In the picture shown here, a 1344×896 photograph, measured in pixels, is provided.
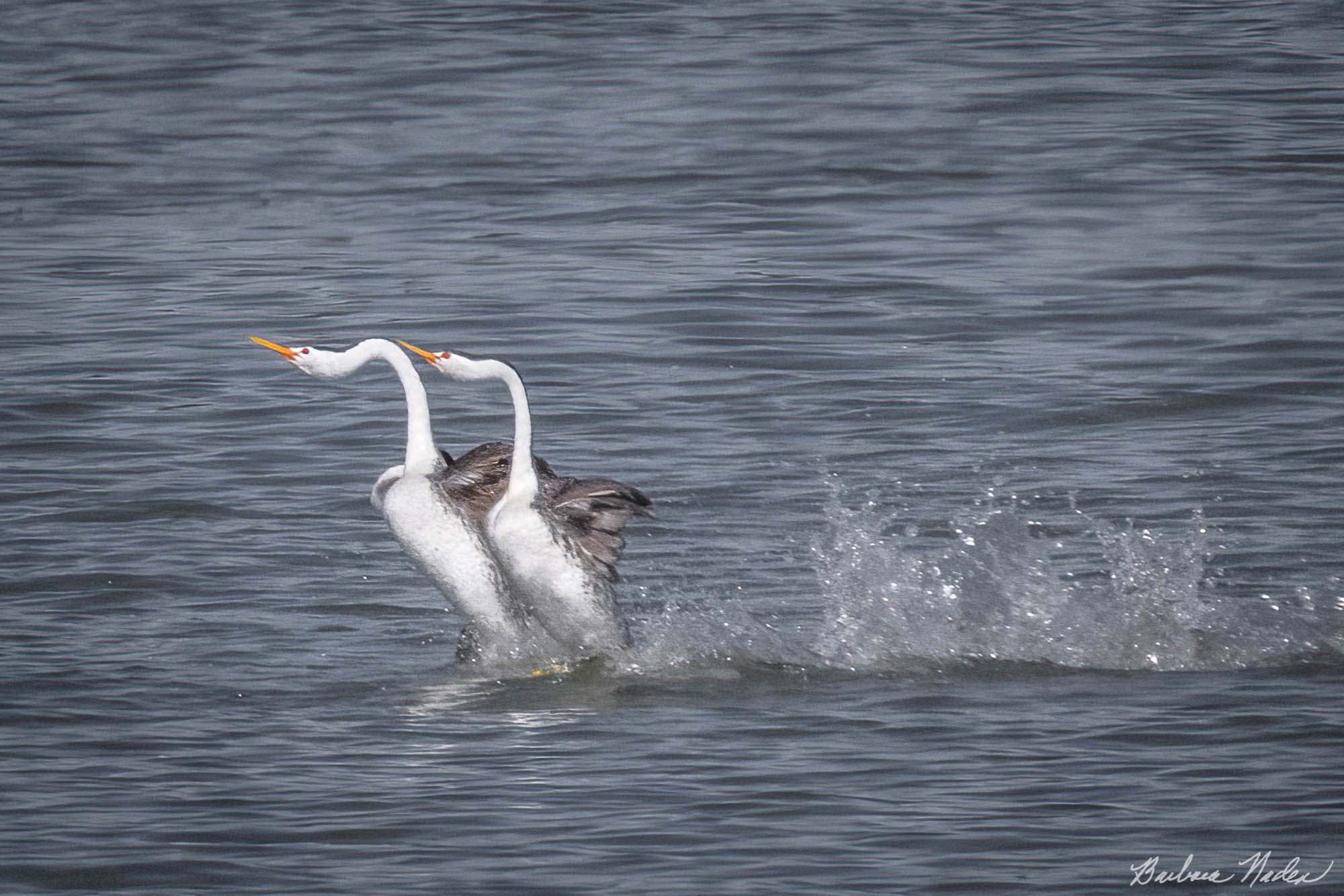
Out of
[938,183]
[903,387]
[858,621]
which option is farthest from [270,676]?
[938,183]

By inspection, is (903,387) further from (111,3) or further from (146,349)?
(111,3)

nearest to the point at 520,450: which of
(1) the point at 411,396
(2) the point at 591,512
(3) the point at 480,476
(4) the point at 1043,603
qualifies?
(2) the point at 591,512

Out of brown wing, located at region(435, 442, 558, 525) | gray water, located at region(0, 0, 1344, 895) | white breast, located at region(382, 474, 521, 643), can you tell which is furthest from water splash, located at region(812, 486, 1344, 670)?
brown wing, located at region(435, 442, 558, 525)

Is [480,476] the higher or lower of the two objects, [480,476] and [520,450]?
the lower

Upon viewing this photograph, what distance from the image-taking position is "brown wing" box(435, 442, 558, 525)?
354 inches

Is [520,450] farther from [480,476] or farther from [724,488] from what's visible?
[724,488]

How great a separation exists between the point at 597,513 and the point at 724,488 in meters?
2.27

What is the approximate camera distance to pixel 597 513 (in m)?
8.65

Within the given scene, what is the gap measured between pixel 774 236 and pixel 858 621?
8.07m
